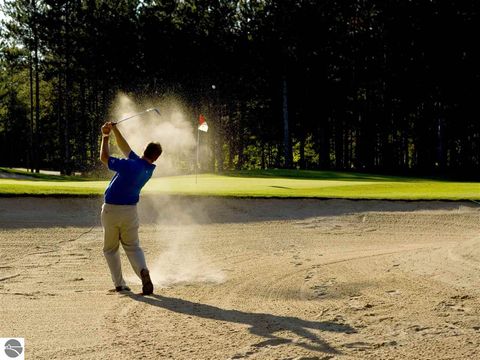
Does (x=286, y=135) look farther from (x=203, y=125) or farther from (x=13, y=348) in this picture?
(x=13, y=348)

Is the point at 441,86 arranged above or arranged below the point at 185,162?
above

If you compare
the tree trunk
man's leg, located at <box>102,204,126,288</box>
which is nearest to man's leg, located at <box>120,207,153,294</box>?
man's leg, located at <box>102,204,126,288</box>

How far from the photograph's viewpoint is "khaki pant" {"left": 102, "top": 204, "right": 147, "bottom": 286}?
9.66 metres

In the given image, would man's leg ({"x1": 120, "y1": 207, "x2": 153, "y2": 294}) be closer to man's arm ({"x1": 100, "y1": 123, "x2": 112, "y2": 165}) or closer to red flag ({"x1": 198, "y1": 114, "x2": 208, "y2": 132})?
man's arm ({"x1": 100, "y1": 123, "x2": 112, "y2": 165})

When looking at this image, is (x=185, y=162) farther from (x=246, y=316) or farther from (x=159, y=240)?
(x=246, y=316)

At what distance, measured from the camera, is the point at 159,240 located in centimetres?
1472

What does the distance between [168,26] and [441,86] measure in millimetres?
21849

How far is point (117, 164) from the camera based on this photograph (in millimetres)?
9281

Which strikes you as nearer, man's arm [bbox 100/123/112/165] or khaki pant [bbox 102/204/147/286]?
man's arm [bbox 100/123/112/165]

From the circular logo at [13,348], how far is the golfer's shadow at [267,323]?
219 centimetres

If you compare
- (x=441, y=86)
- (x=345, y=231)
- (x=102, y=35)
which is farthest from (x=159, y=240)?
(x=102, y=35)

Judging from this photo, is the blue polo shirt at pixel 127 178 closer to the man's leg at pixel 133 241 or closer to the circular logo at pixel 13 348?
the man's leg at pixel 133 241

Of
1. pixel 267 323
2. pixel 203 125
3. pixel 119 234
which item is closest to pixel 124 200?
pixel 119 234

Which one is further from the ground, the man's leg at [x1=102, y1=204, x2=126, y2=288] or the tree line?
the tree line
